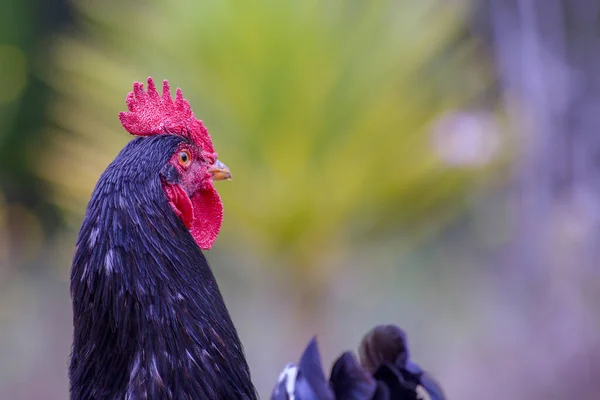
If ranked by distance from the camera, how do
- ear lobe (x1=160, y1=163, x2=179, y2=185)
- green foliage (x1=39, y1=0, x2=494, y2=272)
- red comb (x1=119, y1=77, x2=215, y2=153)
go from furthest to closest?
green foliage (x1=39, y1=0, x2=494, y2=272) < red comb (x1=119, y1=77, x2=215, y2=153) < ear lobe (x1=160, y1=163, x2=179, y2=185)

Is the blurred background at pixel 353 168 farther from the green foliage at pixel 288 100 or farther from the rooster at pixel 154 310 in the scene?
the rooster at pixel 154 310

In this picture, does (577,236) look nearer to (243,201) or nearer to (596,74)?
(596,74)

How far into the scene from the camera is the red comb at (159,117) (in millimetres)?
1450

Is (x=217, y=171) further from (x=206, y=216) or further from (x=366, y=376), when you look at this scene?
(x=366, y=376)

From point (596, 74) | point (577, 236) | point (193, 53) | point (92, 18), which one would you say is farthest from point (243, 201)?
point (596, 74)

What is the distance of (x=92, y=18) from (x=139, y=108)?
2122 mm

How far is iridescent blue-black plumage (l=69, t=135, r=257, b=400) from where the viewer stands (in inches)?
49.0

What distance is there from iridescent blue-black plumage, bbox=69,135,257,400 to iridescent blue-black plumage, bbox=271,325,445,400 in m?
0.19

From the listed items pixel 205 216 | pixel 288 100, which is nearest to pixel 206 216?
pixel 205 216

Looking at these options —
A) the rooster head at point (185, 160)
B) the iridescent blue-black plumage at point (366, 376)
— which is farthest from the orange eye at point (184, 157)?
the iridescent blue-black plumage at point (366, 376)

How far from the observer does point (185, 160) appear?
143cm

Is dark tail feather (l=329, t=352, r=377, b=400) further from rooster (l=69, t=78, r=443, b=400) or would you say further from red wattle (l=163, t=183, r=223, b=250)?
red wattle (l=163, t=183, r=223, b=250)

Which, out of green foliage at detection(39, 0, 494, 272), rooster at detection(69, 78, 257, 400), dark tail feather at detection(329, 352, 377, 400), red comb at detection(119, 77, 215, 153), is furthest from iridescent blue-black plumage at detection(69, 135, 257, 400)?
green foliage at detection(39, 0, 494, 272)

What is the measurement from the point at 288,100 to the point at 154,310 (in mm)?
1917
